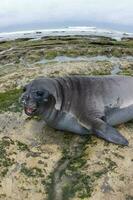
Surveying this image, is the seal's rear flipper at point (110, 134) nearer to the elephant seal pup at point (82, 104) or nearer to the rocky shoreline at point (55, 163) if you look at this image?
the elephant seal pup at point (82, 104)

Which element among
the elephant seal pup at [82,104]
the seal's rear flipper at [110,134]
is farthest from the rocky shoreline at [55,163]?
the elephant seal pup at [82,104]

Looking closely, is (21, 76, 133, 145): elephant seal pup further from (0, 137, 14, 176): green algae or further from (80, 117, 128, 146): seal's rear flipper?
(0, 137, 14, 176): green algae

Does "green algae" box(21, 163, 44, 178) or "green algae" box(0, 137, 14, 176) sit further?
"green algae" box(0, 137, 14, 176)

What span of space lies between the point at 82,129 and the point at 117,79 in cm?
198

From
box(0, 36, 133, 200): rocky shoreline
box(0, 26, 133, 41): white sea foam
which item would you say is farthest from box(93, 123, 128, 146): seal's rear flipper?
box(0, 26, 133, 41): white sea foam

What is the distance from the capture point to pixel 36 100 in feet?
32.4

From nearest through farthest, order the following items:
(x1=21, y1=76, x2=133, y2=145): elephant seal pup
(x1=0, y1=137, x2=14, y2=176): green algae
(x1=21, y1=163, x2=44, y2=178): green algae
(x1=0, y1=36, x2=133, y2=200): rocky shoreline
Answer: (x1=0, y1=36, x2=133, y2=200): rocky shoreline
(x1=21, y1=163, x2=44, y2=178): green algae
(x1=0, y1=137, x2=14, y2=176): green algae
(x1=21, y1=76, x2=133, y2=145): elephant seal pup

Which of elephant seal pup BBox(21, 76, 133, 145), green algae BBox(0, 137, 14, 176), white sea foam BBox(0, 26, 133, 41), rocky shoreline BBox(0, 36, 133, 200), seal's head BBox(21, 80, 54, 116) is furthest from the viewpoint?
white sea foam BBox(0, 26, 133, 41)

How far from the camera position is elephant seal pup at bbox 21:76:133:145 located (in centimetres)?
995

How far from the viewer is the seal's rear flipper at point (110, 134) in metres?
9.85

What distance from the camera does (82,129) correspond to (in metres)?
10.2

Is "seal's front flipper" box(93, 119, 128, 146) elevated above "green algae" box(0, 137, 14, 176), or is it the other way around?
"seal's front flipper" box(93, 119, 128, 146)

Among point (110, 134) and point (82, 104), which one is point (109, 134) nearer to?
point (110, 134)

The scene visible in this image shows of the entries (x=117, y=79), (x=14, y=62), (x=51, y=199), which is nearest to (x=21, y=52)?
(x=14, y=62)
